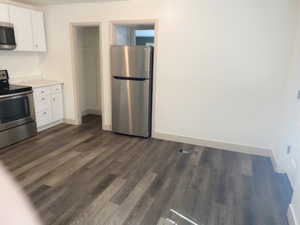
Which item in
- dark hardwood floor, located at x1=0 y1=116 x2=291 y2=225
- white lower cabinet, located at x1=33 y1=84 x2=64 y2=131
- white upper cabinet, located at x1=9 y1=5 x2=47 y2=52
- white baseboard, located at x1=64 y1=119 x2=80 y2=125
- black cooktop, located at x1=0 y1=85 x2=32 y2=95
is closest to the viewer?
dark hardwood floor, located at x1=0 y1=116 x2=291 y2=225

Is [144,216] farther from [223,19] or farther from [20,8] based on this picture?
[20,8]

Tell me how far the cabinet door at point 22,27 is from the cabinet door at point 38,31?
9cm

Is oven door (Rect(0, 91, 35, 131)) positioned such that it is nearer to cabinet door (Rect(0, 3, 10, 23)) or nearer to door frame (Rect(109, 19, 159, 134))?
cabinet door (Rect(0, 3, 10, 23))

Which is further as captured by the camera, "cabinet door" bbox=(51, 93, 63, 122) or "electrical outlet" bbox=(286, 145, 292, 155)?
"cabinet door" bbox=(51, 93, 63, 122)

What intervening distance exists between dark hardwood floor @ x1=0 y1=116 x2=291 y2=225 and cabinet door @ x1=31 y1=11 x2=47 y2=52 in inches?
80.3

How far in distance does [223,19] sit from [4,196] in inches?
153

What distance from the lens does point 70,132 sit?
4.42 metres

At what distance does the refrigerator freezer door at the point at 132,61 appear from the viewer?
151 inches

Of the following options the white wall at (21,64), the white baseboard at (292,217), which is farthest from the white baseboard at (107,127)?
the white baseboard at (292,217)

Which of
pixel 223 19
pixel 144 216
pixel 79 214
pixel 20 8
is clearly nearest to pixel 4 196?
pixel 79 214

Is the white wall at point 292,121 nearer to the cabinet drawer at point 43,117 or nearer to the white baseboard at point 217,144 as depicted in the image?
the white baseboard at point 217,144

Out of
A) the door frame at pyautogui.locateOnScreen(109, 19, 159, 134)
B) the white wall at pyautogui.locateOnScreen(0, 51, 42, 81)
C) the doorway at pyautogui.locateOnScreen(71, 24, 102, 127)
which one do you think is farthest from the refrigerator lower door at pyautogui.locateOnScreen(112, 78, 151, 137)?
the white wall at pyautogui.locateOnScreen(0, 51, 42, 81)

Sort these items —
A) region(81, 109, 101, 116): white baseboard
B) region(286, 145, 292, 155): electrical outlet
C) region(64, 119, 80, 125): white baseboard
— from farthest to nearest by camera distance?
region(81, 109, 101, 116): white baseboard, region(64, 119, 80, 125): white baseboard, region(286, 145, 292, 155): electrical outlet

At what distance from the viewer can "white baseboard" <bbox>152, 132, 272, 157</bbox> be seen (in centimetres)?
355
